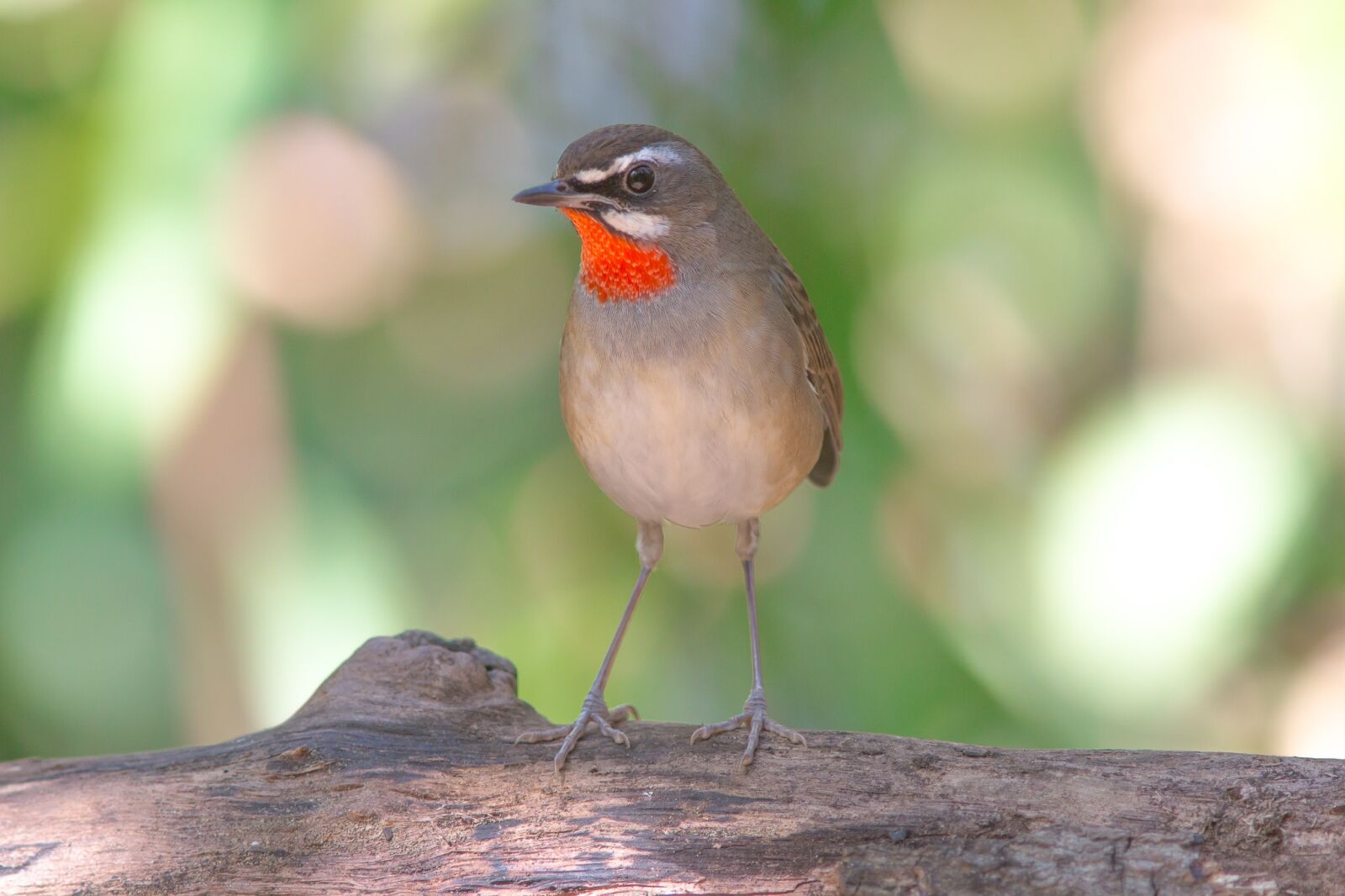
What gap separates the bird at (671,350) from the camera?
402cm

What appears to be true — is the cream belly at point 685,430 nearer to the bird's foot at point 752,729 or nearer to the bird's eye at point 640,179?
the bird's eye at point 640,179

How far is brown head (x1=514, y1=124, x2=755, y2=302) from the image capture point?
159 inches

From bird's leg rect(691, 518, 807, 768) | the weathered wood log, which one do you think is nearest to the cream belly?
bird's leg rect(691, 518, 807, 768)

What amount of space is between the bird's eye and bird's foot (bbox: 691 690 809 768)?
1719 mm

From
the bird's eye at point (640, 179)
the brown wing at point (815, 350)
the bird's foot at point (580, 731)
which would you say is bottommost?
the bird's foot at point (580, 731)

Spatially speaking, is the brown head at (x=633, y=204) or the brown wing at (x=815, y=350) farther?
the brown wing at (x=815, y=350)

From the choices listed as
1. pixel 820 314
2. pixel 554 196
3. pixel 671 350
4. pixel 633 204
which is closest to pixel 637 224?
pixel 633 204

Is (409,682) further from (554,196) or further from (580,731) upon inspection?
(554,196)

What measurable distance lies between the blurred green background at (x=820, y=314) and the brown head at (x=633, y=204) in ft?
7.62

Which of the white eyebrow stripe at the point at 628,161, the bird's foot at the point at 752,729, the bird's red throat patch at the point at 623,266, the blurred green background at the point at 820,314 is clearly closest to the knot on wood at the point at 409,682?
the bird's foot at the point at 752,729

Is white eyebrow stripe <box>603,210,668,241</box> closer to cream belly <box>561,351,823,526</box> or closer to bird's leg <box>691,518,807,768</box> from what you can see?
cream belly <box>561,351,823,526</box>

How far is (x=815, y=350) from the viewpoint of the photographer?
4.63 metres

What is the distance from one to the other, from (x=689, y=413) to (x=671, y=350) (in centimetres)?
21

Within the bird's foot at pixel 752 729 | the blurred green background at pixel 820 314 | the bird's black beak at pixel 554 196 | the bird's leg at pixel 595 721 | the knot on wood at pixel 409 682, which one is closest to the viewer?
the bird's foot at pixel 752 729
